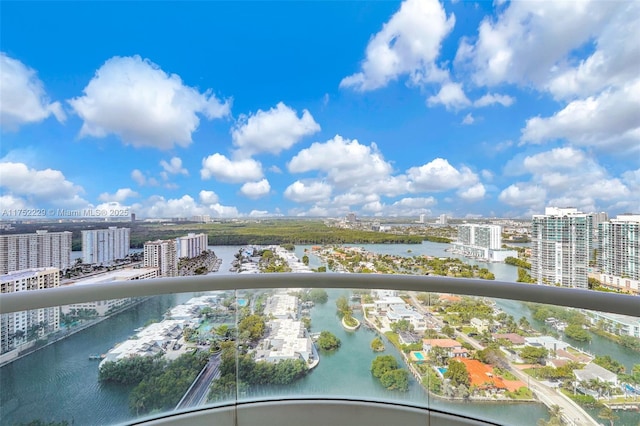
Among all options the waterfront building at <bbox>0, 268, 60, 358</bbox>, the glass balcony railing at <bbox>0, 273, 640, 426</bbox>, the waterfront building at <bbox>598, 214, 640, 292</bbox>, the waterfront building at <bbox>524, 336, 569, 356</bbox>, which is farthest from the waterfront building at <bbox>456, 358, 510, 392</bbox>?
the waterfront building at <bbox>598, 214, 640, 292</bbox>

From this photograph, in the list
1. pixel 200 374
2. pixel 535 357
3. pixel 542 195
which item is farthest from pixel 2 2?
pixel 542 195

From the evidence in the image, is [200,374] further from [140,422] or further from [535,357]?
[535,357]

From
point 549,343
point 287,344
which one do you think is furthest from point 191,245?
point 549,343

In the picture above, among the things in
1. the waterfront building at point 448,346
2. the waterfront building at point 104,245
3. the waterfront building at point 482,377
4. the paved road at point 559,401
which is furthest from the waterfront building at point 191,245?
the paved road at point 559,401

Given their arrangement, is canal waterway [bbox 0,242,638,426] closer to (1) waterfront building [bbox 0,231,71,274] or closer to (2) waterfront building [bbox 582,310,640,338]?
(2) waterfront building [bbox 582,310,640,338]

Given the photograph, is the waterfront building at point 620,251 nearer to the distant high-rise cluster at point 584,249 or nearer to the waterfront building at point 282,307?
the distant high-rise cluster at point 584,249

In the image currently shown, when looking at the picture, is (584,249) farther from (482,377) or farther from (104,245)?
(104,245)
